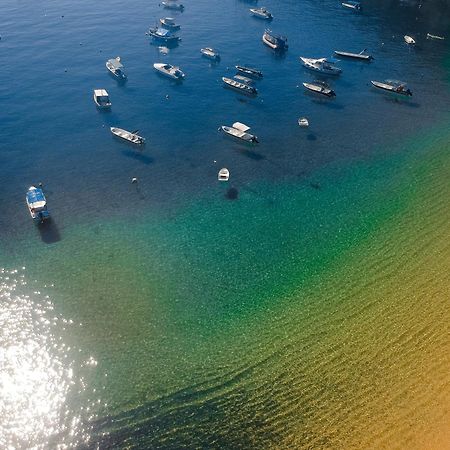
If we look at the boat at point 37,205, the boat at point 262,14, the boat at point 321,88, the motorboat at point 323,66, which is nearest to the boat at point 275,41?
the motorboat at point 323,66

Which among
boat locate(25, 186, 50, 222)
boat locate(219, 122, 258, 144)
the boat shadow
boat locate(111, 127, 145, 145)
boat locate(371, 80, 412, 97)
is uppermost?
boat locate(371, 80, 412, 97)

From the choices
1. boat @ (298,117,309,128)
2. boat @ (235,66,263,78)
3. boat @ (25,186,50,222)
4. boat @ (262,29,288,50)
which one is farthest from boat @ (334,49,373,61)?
boat @ (25,186,50,222)

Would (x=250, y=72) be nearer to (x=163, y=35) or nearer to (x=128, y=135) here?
(x=163, y=35)

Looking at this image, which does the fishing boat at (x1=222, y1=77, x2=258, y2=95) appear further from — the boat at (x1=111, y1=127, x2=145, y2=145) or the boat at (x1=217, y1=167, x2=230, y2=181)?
the boat at (x1=217, y1=167, x2=230, y2=181)

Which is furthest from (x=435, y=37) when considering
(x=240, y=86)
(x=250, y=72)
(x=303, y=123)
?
(x=303, y=123)

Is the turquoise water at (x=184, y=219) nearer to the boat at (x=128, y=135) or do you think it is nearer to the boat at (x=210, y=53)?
the boat at (x=210, y=53)

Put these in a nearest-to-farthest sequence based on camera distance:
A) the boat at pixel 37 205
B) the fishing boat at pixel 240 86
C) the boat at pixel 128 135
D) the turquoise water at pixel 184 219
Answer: the turquoise water at pixel 184 219 < the boat at pixel 37 205 < the boat at pixel 128 135 < the fishing boat at pixel 240 86

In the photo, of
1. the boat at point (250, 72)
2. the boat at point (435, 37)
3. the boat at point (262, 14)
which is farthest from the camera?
the boat at point (262, 14)
